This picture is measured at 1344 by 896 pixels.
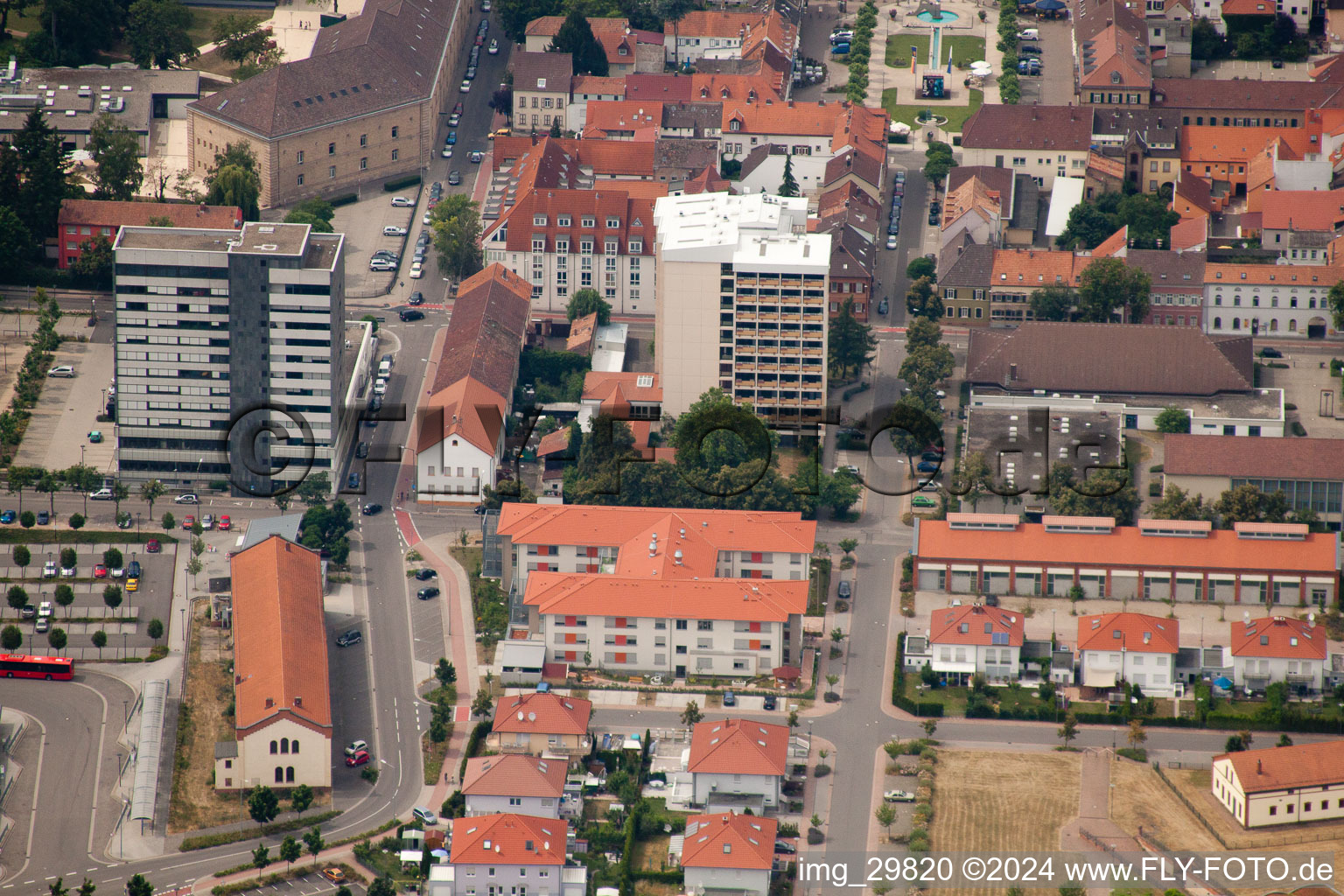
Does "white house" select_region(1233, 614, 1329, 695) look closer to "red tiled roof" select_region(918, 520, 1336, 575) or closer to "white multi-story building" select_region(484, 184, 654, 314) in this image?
"red tiled roof" select_region(918, 520, 1336, 575)

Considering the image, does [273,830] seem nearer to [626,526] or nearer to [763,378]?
[626,526]

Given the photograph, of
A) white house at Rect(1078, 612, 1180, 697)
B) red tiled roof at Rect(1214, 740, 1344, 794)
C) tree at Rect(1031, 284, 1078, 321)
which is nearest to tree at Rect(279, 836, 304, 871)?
white house at Rect(1078, 612, 1180, 697)

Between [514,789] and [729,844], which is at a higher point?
[514,789]

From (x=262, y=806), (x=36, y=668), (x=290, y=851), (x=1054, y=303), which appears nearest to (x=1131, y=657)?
(x=1054, y=303)

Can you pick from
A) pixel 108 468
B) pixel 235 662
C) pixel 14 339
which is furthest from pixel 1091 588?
pixel 14 339

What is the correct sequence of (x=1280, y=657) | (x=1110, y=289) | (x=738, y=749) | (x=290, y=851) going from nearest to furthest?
(x=290, y=851), (x=738, y=749), (x=1280, y=657), (x=1110, y=289)

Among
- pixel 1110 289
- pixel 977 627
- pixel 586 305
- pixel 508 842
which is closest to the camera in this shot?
pixel 508 842

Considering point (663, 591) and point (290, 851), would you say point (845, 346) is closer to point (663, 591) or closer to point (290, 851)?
point (663, 591)
